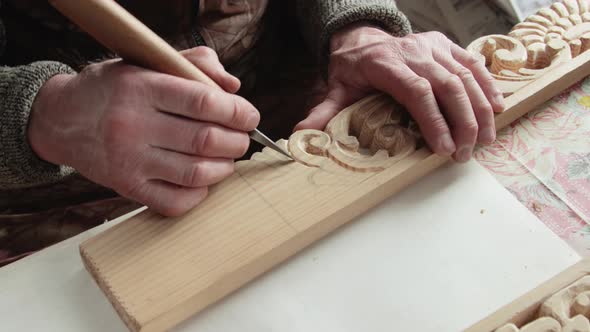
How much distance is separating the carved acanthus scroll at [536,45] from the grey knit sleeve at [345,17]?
171mm

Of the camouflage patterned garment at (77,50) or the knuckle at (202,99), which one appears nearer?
the knuckle at (202,99)

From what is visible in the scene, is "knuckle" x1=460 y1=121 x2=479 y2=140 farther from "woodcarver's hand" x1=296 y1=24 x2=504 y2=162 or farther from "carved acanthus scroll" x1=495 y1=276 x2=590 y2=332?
"carved acanthus scroll" x1=495 y1=276 x2=590 y2=332

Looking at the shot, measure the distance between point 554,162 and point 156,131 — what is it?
68cm

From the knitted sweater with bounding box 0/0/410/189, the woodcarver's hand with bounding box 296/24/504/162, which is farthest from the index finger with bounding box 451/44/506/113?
the knitted sweater with bounding box 0/0/410/189

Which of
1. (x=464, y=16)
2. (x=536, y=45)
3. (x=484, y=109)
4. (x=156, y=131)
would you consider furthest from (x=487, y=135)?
(x=464, y=16)

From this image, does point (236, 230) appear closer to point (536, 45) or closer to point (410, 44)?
point (410, 44)

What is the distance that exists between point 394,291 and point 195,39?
0.67 m

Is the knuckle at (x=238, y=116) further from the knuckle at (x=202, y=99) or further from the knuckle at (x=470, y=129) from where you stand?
the knuckle at (x=470, y=129)

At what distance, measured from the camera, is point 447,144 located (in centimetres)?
96

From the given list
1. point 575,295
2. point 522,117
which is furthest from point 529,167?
point 575,295

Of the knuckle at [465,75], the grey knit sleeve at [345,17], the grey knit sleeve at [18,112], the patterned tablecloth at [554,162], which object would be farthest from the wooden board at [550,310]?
the grey knit sleeve at [18,112]

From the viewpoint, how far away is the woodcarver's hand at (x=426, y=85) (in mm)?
976

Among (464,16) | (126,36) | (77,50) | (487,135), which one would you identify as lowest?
(464,16)

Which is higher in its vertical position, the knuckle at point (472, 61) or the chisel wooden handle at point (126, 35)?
the chisel wooden handle at point (126, 35)
